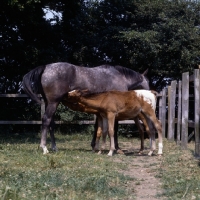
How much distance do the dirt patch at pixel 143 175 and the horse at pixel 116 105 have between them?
0.73m

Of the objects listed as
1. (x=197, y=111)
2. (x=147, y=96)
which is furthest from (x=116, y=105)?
(x=197, y=111)

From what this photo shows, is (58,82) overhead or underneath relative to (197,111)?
overhead

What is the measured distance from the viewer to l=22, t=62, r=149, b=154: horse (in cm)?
1093

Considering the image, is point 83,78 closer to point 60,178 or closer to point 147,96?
point 147,96

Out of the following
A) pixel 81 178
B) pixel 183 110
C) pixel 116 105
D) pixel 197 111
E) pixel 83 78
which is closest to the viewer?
pixel 81 178

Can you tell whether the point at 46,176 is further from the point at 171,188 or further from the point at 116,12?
the point at 116,12

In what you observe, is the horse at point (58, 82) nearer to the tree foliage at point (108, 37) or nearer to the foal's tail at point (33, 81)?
the foal's tail at point (33, 81)

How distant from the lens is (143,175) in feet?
25.8

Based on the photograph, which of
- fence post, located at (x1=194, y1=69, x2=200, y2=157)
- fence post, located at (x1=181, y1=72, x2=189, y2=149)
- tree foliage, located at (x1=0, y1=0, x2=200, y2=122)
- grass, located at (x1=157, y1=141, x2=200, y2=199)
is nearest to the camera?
grass, located at (x1=157, y1=141, x2=200, y2=199)

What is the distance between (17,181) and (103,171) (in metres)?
1.78

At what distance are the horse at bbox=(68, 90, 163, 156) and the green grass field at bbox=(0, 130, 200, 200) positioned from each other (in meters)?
1.37

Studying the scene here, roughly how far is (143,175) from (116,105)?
329 cm

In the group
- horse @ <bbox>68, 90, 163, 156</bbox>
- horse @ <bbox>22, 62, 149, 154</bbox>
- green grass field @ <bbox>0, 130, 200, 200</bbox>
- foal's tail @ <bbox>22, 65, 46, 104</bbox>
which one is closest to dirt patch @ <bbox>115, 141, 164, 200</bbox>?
green grass field @ <bbox>0, 130, 200, 200</bbox>

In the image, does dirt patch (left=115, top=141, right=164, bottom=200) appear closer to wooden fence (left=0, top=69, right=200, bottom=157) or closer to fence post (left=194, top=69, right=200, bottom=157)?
fence post (left=194, top=69, right=200, bottom=157)
